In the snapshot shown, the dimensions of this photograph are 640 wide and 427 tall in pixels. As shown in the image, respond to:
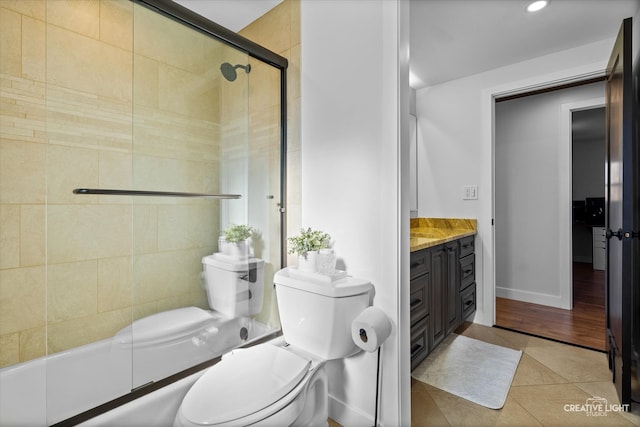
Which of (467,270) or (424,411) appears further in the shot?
(467,270)

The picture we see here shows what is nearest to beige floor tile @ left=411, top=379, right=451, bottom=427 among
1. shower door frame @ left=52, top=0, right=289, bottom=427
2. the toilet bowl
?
the toilet bowl

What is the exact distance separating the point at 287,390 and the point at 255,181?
1.04 meters

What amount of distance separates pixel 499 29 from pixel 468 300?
2072 millimetres

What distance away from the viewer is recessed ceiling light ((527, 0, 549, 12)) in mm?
1900

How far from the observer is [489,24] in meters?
2.12

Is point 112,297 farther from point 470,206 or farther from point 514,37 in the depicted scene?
point 514,37

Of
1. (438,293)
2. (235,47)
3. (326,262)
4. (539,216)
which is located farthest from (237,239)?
(539,216)

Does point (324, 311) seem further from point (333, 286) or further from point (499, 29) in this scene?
point (499, 29)

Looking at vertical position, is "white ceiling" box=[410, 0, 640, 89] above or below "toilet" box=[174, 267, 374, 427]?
above

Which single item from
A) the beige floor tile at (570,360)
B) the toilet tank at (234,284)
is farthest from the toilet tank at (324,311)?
the beige floor tile at (570,360)

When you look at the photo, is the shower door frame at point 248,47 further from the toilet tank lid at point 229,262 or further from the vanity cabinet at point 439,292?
the vanity cabinet at point 439,292

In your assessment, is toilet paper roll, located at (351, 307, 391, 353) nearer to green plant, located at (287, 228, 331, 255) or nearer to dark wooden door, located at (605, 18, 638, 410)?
green plant, located at (287, 228, 331, 255)

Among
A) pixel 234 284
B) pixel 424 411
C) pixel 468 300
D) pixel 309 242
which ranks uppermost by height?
pixel 309 242

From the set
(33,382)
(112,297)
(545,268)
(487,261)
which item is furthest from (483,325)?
(33,382)
